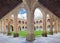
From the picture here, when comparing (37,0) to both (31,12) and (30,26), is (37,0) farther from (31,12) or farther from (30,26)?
(30,26)

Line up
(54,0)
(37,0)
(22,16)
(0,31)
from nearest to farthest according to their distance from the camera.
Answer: (54,0) → (37,0) → (0,31) → (22,16)

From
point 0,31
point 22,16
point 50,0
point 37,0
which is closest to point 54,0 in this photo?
point 50,0

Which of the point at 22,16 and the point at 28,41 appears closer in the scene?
the point at 28,41

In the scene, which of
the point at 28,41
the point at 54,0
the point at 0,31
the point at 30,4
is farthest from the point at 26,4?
the point at 0,31

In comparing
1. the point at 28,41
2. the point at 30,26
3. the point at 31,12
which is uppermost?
the point at 31,12

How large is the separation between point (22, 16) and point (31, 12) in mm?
34951

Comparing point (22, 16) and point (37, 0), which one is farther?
point (22, 16)

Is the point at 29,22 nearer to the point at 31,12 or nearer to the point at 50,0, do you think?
the point at 31,12

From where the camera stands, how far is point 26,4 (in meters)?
17.7

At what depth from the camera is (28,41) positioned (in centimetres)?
1733

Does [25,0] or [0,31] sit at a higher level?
[25,0]

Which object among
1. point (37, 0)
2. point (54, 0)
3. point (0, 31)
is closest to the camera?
point (54, 0)

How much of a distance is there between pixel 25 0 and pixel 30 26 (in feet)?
10.9

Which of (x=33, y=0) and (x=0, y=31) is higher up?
(x=33, y=0)
